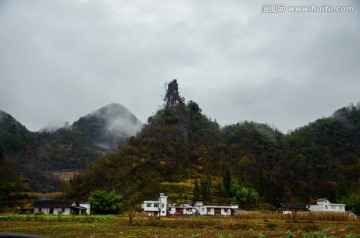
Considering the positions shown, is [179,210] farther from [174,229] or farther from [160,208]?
[174,229]

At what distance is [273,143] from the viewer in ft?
375

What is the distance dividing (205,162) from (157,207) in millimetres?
35363

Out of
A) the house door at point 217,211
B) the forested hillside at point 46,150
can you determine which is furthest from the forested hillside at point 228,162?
the forested hillside at point 46,150

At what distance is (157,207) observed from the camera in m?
64.9

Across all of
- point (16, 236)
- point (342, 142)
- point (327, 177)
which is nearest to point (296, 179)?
point (327, 177)

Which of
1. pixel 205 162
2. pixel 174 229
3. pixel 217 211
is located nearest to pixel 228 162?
pixel 205 162

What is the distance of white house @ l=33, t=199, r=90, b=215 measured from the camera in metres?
62.2

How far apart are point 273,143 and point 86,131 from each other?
104 metres

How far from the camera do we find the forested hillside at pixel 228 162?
3194 inches

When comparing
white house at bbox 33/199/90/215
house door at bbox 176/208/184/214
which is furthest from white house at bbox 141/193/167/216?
white house at bbox 33/199/90/215

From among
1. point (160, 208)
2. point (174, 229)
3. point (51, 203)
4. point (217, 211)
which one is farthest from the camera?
point (217, 211)

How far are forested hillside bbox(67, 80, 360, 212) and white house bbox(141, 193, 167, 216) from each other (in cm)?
1005

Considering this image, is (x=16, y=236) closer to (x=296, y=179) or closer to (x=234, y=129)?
(x=296, y=179)

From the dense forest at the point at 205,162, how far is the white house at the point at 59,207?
11.3 meters
